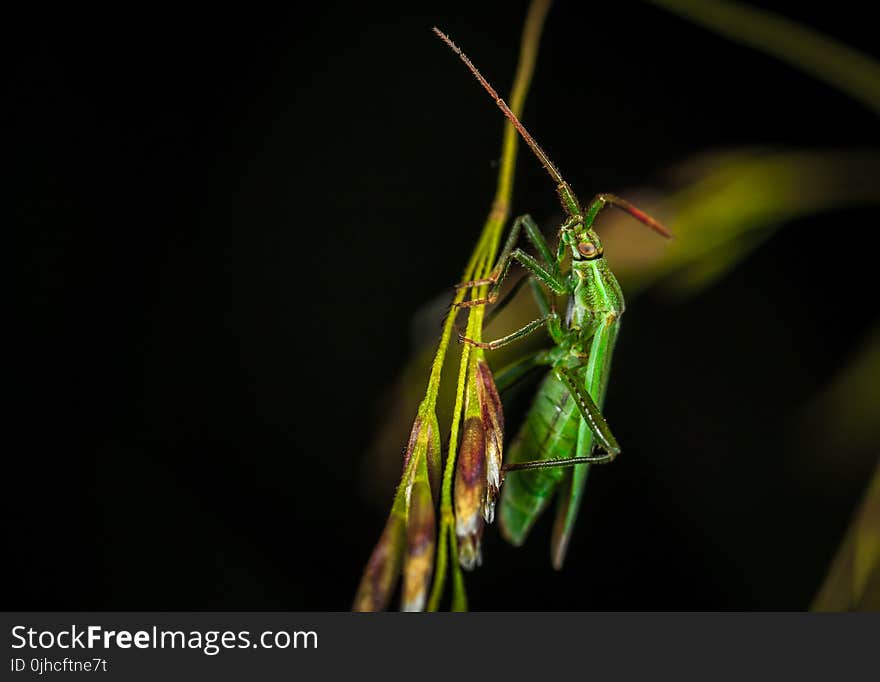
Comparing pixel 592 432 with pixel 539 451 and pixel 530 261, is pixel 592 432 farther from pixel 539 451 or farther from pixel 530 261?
pixel 530 261

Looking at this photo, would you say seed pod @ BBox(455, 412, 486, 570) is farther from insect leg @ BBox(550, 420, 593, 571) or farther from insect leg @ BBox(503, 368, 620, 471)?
insect leg @ BBox(550, 420, 593, 571)

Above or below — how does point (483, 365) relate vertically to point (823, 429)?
above

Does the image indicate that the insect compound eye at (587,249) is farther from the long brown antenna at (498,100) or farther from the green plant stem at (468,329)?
the green plant stem at (468,329)

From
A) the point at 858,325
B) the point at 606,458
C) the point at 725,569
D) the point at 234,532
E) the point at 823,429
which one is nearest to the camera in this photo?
the point at 606,458

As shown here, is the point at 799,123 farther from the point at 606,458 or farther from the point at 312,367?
the point at 312,367

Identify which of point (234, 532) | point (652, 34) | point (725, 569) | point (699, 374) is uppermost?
point (652, 34)

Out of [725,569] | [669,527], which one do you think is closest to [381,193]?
[669,527]

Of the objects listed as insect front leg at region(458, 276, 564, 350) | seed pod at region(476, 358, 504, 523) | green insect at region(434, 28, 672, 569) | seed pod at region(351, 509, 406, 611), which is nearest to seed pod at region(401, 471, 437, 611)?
seed pod at region(351, 509, 406, 611)

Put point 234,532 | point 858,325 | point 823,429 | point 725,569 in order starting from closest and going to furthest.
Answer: point 823,429 < point 234,532 < point 725,569 < point 858,325
